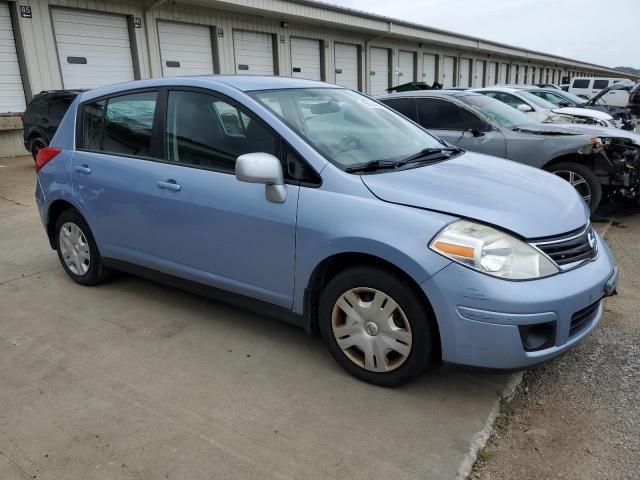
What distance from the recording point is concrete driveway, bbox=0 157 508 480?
232 centimetres

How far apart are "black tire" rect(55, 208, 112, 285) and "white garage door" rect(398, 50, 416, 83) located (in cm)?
2372

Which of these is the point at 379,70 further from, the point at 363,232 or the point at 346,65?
the point at 363,232

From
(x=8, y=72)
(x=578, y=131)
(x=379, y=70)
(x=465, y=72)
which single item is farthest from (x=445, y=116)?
(x=465, y=72)

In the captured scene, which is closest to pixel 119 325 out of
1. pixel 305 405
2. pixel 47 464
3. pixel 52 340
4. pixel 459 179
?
pixel 52 340

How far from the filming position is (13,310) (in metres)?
3.98

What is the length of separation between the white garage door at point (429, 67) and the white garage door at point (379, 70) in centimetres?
400

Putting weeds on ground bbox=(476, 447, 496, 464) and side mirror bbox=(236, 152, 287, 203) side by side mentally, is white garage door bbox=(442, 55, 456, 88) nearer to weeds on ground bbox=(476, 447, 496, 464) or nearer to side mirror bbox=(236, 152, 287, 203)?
side mirror bbox=(236, 152, 287, 203)

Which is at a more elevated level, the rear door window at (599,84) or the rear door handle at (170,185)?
the rear door window at (599,84)

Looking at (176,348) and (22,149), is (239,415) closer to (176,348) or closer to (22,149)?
(176,348)

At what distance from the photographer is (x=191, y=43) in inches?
628

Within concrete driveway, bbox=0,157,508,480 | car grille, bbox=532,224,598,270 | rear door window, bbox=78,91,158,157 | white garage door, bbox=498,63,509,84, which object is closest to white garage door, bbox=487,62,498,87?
white garage door, bbox=498,63,509,84

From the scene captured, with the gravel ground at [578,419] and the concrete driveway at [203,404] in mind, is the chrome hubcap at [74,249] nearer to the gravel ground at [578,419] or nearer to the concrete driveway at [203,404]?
the concrete driveway at [203,404]

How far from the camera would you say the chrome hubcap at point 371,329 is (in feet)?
8.82

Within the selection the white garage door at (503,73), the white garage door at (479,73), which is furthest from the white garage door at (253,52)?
the white garage door at (503,73)
